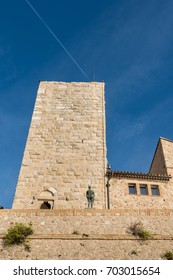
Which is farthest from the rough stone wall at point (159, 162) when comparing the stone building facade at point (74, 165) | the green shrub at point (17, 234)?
the green shrub at point (17, 234)

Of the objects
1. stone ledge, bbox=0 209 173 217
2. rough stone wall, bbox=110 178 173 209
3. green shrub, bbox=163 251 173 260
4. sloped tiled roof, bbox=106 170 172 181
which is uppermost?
sloped tiled roof, bbox=106 170 172 181

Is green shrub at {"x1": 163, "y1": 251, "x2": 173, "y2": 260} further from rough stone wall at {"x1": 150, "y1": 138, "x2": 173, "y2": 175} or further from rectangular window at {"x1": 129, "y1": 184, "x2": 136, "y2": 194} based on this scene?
rough stone wall at {"x1": 150, "y1": 138, "x2": 173, "y2": 175}

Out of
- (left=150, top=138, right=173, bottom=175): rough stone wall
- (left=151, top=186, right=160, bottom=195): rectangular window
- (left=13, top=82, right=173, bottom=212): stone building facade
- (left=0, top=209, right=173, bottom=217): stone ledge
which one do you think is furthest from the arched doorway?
(left=150, top=138, right=173, bottom=175): rough stone wall

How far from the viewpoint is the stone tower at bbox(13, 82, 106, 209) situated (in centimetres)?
1767

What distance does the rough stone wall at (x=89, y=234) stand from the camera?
38.8ft

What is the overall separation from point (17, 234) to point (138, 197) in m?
9.63

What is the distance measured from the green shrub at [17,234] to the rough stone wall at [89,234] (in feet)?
0.71

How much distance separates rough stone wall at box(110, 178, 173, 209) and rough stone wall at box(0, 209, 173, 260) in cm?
537

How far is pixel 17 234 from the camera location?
40.1 ft

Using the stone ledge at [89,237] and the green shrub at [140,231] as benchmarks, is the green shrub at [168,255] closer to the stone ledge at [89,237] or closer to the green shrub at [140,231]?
the stone ledge at [89,237]

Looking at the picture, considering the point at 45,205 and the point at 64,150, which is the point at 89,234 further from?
the point at 64,150

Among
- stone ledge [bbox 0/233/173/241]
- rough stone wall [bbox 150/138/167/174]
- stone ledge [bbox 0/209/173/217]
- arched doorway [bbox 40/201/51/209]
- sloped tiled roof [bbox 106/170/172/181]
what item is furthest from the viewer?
rough stone wall [bbox 150/138/167/174]

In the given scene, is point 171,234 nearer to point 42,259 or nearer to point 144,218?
point 144,218

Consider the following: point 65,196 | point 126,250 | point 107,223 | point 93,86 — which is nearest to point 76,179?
point 65,196
